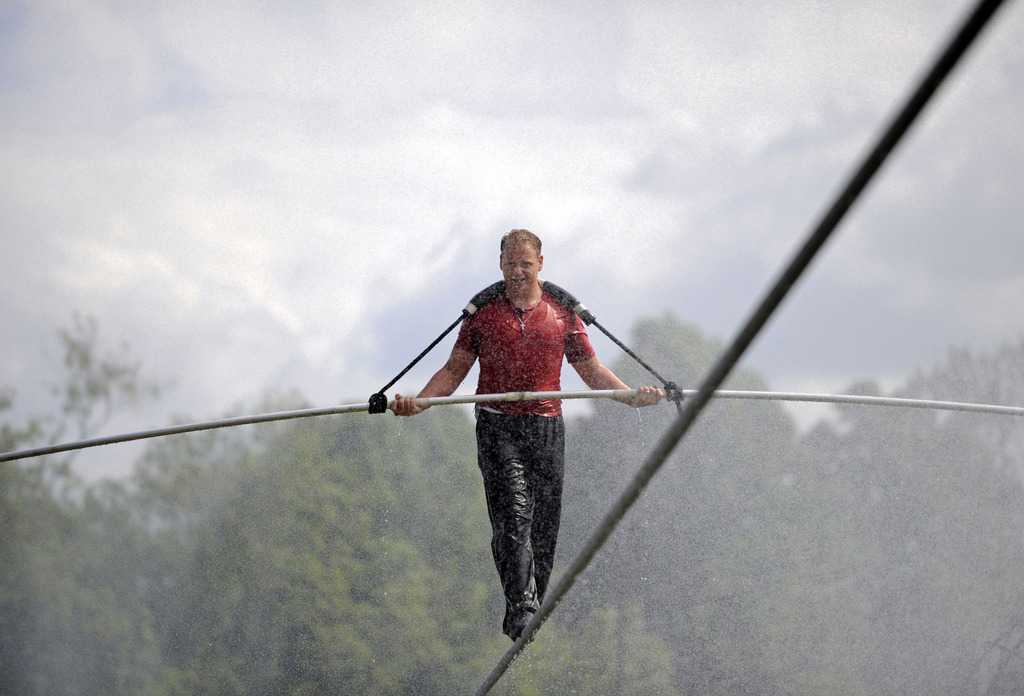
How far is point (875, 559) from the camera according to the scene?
2120cm

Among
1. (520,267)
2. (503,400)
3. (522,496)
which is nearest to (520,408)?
(503,400)

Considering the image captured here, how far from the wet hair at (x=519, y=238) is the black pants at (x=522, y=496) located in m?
1.16

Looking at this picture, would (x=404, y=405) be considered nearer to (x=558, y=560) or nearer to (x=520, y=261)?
(x=520, y=261)

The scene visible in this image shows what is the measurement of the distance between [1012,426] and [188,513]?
18001 mm

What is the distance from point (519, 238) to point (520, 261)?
16 cm

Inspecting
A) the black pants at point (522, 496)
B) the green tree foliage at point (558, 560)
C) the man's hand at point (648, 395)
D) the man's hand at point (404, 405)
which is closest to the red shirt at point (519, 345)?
the black pants at point (522, 496)

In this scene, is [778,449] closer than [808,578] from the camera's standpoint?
No

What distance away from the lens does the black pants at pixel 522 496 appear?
6.59 m

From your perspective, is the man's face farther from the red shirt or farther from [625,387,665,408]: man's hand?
[625,387,665,408]: man's hand

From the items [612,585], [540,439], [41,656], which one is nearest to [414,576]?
[612,585]

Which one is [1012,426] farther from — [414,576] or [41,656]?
[41,656]

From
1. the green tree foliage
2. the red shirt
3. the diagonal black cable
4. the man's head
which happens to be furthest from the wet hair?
the green tree foliage

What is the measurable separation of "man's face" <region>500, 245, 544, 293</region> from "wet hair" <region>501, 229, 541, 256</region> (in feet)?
0.07

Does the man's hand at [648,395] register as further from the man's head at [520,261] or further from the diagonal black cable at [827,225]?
the diagonal black cable at [827,225]
